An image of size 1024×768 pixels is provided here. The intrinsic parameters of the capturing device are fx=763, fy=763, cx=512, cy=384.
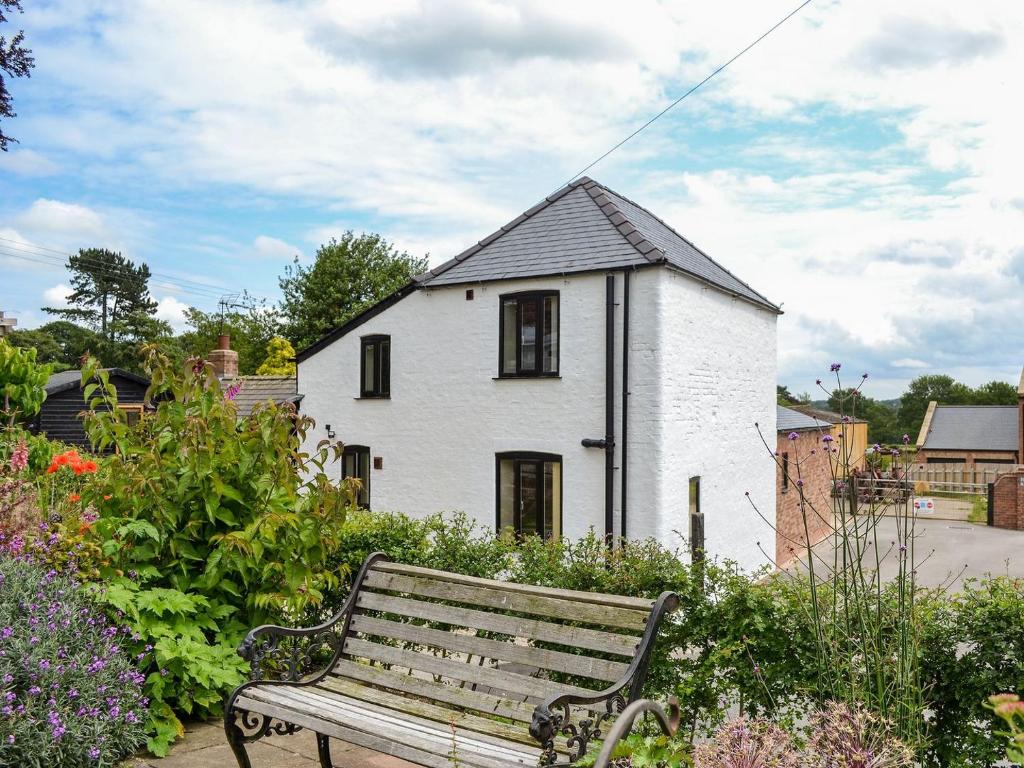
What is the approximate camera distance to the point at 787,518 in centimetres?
1981

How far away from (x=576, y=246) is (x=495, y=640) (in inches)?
412

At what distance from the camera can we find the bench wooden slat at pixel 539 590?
3.68m

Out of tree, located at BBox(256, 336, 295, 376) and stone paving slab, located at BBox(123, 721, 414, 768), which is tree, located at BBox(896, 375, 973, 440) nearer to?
tree, located at BBox(256, 336, 295, 376)

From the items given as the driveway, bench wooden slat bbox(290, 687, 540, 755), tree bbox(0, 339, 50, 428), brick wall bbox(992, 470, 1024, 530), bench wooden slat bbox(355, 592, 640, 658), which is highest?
tree bbox(0, 339, 50, 428)

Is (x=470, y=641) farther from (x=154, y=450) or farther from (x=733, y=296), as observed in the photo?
(x=733, y=296)

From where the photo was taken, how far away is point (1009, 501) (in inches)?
996

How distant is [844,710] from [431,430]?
1227 cm

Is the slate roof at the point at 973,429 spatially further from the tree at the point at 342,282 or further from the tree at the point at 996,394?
the tree at the point at 342,282

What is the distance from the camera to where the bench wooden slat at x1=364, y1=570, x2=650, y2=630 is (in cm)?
364

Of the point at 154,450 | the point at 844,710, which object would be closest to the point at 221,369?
the point at 154,450

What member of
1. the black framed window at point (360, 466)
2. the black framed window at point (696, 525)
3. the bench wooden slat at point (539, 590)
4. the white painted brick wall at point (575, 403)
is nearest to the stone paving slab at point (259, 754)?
the bench wooden slat at point (539, 590)

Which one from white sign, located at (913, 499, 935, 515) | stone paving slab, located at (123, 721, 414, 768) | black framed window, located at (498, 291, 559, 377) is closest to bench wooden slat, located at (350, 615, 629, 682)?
stone paving slab, located at (123, 721, 414, 768)

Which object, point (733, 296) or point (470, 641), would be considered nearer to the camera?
point (470, 641)

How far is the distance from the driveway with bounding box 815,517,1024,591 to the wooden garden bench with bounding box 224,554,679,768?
1364cm
